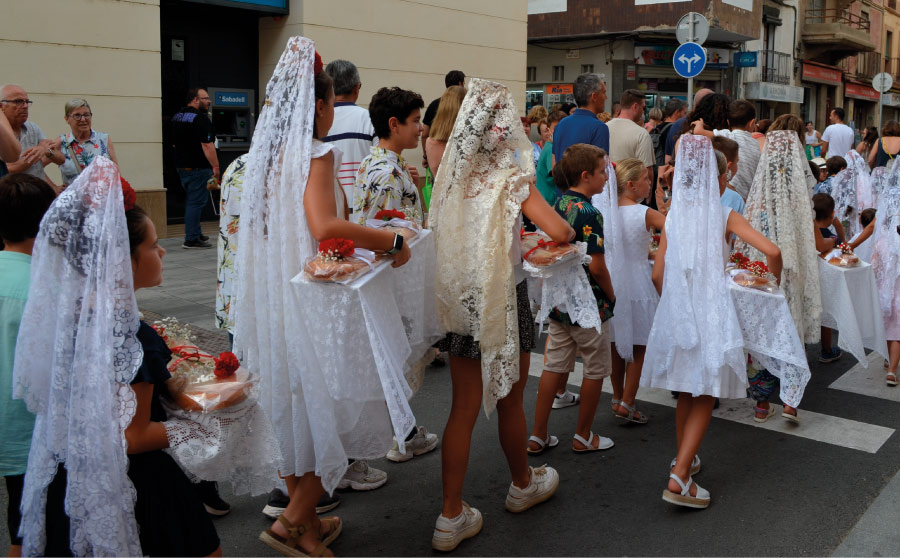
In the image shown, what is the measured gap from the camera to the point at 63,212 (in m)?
2.13

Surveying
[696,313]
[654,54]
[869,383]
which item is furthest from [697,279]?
[654,54]

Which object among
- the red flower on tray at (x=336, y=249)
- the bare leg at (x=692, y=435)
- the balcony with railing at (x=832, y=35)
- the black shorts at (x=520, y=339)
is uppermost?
the balcony with railing at (x=832, y=35)

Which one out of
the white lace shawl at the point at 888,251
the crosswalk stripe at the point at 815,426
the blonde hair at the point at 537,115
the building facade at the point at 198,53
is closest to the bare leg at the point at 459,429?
the crosswalk stripe at the point at 815,426

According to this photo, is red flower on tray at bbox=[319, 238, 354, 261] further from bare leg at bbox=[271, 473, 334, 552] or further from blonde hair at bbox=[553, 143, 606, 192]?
blonde hair at bbox=[553, 143, 606, 192]

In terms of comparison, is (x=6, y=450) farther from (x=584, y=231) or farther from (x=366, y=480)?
(x=584, y=231)

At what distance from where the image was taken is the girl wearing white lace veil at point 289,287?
9.61 ft

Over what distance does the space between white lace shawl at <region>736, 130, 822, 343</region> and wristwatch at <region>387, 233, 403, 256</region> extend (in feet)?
9.38

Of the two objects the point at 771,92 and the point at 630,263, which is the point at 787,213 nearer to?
the point at 630,263

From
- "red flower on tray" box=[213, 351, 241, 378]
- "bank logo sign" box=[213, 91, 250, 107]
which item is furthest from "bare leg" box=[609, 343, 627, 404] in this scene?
"bank logo sign" box=[213, 91, 250, 107]

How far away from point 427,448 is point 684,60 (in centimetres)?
776

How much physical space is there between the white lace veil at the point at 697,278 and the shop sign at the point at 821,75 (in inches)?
1210

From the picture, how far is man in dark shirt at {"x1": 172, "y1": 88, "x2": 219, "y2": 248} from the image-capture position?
989cm

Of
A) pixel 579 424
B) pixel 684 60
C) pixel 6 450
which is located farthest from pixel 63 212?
pixel 684 60

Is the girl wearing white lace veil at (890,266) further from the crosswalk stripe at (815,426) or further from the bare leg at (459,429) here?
the bare leg at (459,429)
